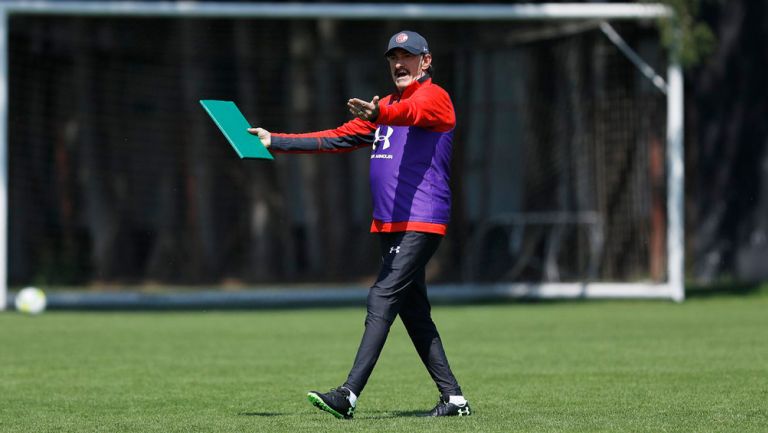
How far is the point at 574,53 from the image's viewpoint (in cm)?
1933

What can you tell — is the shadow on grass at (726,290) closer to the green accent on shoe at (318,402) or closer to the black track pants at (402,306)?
the black track pants at (402,306)

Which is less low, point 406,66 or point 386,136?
point 406,66

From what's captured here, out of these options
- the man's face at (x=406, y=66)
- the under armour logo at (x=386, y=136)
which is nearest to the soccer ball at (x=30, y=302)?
the under armour logo at (x=386, y=136)

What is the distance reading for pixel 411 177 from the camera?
23.1ft

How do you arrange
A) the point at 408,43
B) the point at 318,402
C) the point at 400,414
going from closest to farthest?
the point at 318,402
the point at 408,43
the point at 400,414

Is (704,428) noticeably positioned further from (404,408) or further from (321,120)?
(321,120)

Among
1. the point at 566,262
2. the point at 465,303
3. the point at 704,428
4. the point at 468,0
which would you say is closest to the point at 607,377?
the point at 704,428

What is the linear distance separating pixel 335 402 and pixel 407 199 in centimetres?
105

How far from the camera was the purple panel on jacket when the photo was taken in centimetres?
702

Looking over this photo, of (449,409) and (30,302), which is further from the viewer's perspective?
(30,302)

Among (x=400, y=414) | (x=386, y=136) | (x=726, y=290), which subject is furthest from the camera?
(x=726, y=290)

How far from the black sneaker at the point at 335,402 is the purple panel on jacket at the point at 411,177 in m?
0.89

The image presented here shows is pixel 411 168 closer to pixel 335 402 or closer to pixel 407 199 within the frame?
pixel 407 199

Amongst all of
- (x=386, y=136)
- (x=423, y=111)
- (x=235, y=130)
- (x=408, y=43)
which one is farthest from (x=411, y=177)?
(x=235, y=130)
